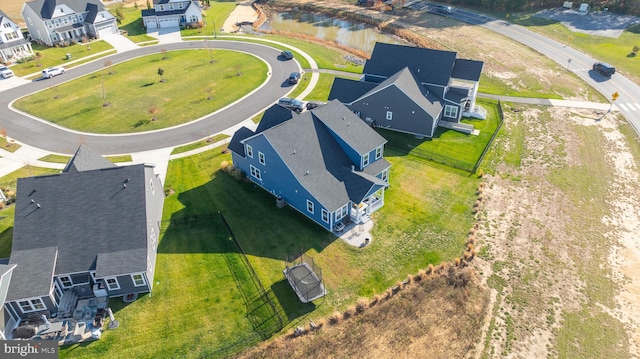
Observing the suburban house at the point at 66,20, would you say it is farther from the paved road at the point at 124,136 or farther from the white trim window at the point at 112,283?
the white trim window at the point at 112,283

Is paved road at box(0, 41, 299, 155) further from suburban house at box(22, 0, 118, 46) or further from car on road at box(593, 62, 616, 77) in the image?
car on road at box(593, 62, 616, 77)

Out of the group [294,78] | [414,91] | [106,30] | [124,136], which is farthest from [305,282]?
[106,30]

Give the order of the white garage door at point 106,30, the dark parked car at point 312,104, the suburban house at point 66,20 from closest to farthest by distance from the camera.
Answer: the dark parked car at point 312,104 → the suburban house at point 66,20 → the white garage door at point 106,30

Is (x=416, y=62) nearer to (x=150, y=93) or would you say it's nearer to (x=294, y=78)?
(x=294, y=78)

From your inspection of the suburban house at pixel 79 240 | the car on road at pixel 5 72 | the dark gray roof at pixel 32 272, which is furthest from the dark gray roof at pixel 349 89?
the car on road at pixel 5 72

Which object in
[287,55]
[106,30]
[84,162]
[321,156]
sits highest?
[106,30]
